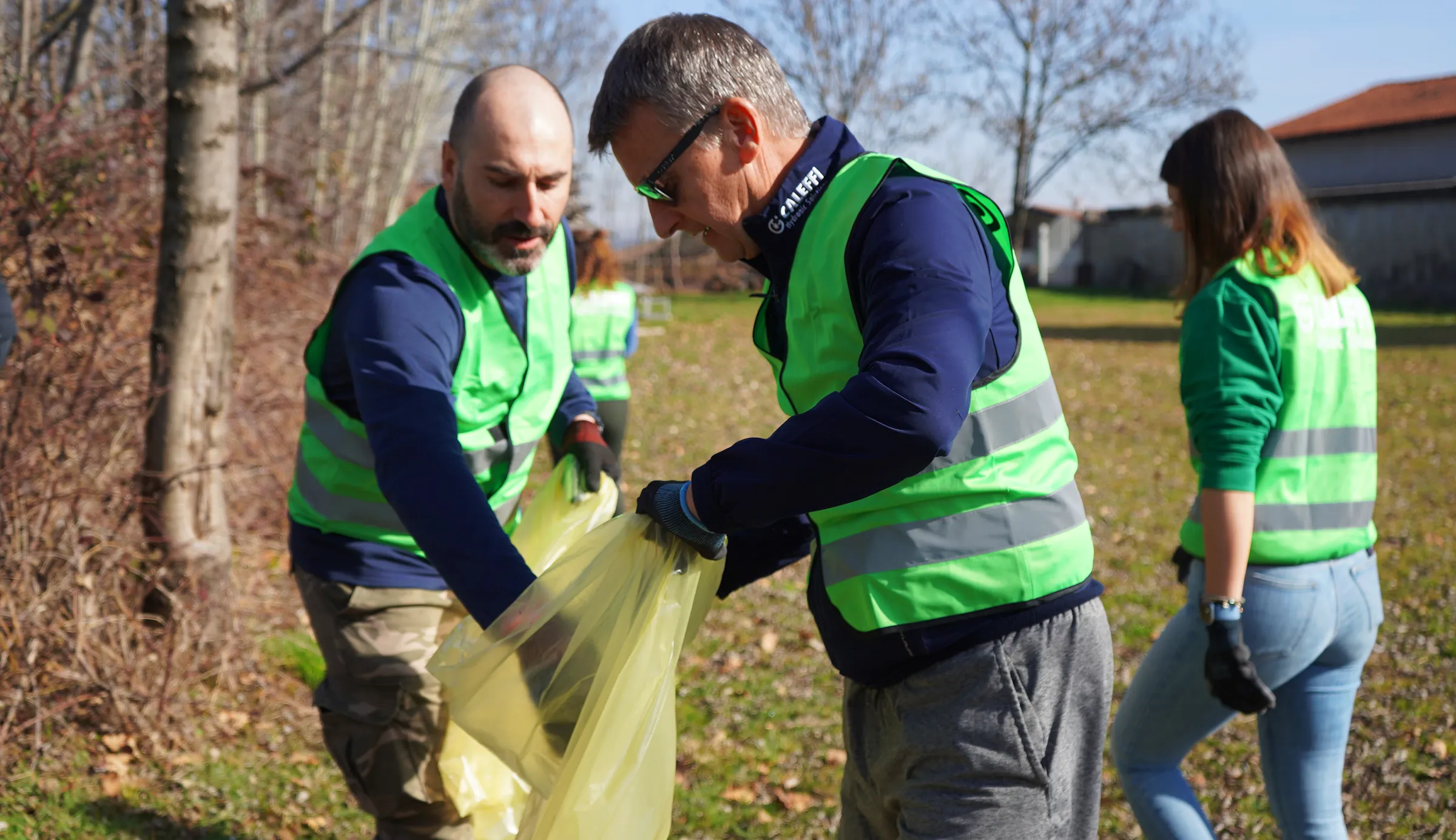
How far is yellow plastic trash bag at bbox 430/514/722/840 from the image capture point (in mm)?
1730

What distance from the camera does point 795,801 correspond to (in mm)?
3893

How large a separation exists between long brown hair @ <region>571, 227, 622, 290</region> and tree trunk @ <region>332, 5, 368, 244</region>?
2.46 meters

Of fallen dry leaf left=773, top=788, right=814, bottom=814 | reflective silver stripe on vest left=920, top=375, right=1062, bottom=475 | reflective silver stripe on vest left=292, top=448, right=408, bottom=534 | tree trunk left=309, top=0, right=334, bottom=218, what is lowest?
fallen dry leaf left=773, top=788, right=814, bottom=814

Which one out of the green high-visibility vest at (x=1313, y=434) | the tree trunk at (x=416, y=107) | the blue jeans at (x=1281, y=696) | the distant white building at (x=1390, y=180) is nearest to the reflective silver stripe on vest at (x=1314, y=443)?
the green high-visibility vest at (x=1313, y=434)

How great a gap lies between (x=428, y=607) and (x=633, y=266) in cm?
2892

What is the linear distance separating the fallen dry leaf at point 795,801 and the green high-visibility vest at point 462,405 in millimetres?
1750

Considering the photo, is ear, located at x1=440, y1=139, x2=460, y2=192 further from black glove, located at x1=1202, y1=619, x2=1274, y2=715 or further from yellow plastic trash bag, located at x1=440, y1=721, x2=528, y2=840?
black glove, located at x1=1202, y1=619, x2=1274, y2=715

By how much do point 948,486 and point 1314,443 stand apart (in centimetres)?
128

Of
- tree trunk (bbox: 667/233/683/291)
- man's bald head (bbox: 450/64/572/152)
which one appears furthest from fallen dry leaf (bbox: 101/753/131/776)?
tree trunk (bbox: 667/233/683/291)

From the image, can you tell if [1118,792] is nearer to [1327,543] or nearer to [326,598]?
[1327,543]

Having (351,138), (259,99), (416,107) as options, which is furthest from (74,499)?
(416,107)

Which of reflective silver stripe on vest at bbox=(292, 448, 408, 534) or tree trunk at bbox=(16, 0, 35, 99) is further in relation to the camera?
tree trunk at bbox=(16, 0, 35, 99)

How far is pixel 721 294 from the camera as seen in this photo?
94.4 feet

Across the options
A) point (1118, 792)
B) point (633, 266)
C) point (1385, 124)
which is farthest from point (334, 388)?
point (1385, 124)
